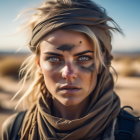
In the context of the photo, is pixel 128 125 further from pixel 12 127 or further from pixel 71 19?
pixel 12 127

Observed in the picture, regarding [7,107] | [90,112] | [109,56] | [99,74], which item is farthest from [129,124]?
[7,107]

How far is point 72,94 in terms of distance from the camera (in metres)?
1.54

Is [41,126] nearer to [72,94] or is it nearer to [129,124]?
[72,94]

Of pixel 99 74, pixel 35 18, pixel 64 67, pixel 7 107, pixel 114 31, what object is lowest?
pixel 7 107

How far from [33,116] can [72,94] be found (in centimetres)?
67

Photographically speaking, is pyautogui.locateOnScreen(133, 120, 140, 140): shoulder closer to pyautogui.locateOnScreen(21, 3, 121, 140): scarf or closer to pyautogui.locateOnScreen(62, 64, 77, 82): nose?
pyautogui.locateOnScreen(21, 3, 121, 140): scarf

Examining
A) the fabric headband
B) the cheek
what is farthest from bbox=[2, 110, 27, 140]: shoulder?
the fabric headband

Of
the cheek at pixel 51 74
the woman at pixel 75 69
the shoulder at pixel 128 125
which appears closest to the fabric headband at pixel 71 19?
the woman at pixel 75 69

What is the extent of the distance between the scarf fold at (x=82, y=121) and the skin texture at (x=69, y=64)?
148 mm

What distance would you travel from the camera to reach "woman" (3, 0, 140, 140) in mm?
1561

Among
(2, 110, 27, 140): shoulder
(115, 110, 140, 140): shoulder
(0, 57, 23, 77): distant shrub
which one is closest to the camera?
(115, 110, 140, 140): shoulder

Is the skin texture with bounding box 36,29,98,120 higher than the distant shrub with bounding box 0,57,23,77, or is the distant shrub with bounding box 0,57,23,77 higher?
the skin texture with bounding box 36,29,98,120

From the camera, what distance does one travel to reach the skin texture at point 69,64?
1.56m

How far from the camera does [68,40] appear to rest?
5.13ft
